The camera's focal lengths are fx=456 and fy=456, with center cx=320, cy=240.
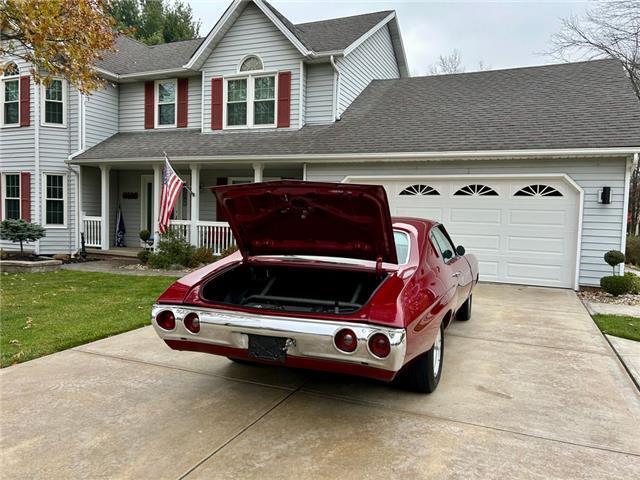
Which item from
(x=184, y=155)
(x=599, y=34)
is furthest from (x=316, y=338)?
(x=599, y=34)

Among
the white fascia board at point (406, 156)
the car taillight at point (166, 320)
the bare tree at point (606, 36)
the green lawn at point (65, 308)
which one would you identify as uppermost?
the bare tree at point (606, 36)

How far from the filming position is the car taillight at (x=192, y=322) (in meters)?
3.16

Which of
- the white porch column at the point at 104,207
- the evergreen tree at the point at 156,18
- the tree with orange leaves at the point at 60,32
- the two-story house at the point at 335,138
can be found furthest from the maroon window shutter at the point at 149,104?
the evergreen tree at the point at 156,18

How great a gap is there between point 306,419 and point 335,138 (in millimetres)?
8934

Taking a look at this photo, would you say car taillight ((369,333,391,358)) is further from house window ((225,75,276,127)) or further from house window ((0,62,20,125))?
house window ((0,62,20,125))

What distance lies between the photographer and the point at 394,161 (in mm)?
10242

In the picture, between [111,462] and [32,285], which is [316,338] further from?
[32,285]

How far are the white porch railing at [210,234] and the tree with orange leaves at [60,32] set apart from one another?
4013 millimetres

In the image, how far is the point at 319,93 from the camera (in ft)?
40.6

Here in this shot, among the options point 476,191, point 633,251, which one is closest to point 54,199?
point 476,191

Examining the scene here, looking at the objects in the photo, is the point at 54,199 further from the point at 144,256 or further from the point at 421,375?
the point at 421,375

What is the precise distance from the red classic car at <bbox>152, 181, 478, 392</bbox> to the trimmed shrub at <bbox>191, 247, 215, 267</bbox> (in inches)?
303

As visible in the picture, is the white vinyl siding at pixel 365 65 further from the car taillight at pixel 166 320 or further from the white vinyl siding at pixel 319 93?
the car taillight at pixel 166 320

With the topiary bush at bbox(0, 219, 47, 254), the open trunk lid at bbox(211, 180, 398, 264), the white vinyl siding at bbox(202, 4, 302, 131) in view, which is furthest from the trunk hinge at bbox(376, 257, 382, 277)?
the topiary bush at bbox(0, 219, 47, 254)
